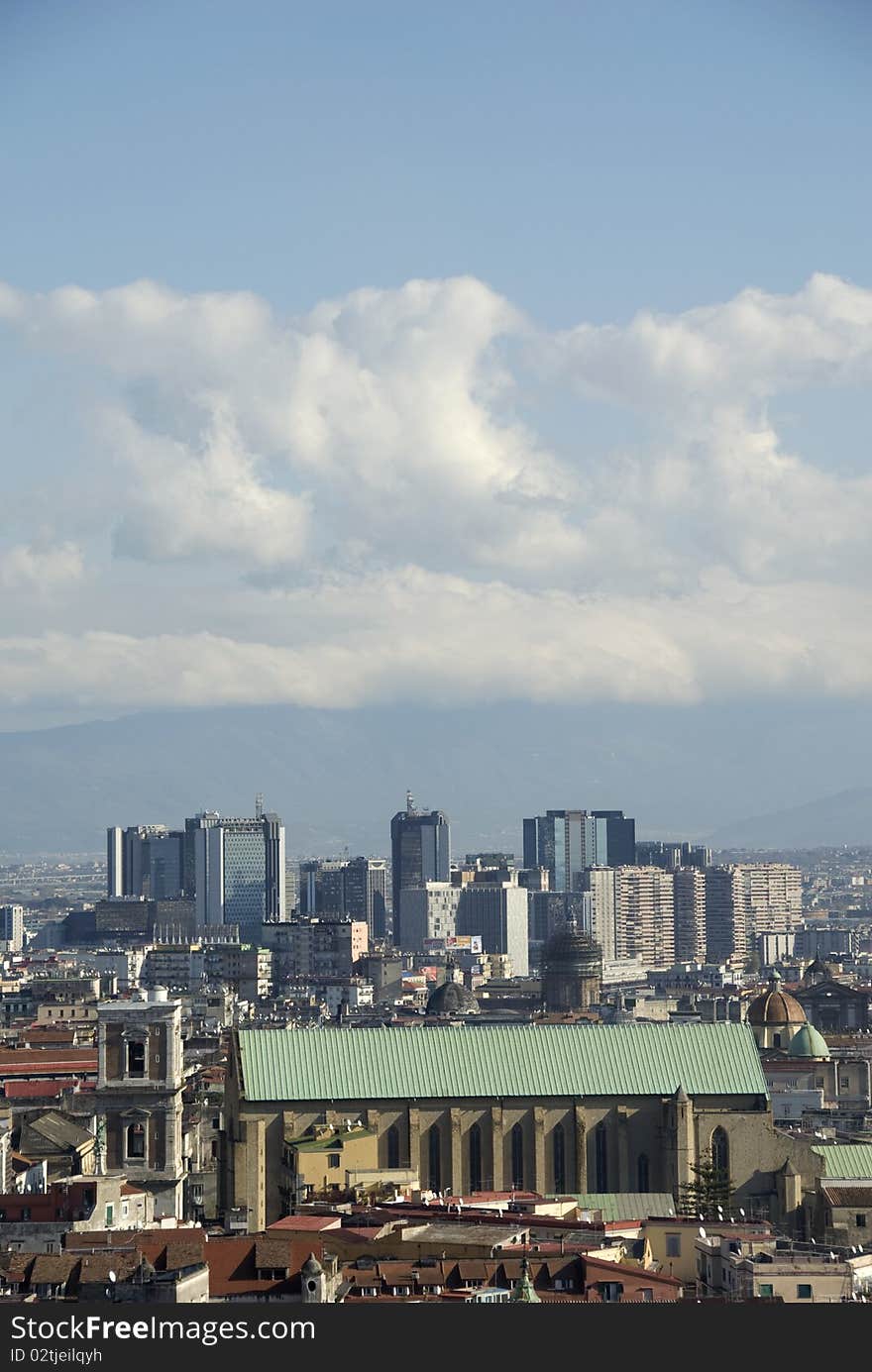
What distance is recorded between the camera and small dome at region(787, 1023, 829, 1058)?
9662 cm

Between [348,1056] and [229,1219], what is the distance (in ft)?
25.5

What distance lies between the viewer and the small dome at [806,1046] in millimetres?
96625

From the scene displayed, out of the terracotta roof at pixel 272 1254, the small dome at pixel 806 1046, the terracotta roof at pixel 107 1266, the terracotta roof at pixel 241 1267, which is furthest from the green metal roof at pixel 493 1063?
the small dome at pixel 806 1046

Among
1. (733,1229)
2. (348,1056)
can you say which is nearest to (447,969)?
(348,1056)

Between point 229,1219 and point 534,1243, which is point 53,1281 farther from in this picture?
point 229,1219

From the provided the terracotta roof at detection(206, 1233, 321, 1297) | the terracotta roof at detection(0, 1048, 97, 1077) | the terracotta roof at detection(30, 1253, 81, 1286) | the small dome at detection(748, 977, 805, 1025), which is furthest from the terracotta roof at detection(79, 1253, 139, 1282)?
the small dome at detection(748, 977, 805, 1025)

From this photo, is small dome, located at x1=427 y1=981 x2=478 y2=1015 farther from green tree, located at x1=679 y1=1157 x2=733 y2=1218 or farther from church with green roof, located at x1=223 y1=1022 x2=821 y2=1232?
green tree, located at x1=679 y1=1157 x2=733 y2=1218

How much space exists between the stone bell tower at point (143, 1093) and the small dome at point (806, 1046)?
38.2 m

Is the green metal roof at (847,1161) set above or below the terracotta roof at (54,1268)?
below

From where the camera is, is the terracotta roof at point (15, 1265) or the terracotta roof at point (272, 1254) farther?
the terracotta roof at point (272, 1254)

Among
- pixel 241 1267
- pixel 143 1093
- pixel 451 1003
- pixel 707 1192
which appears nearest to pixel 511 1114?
pixel 707 1192

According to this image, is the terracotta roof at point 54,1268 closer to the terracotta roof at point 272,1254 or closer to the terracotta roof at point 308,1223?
the terracotta roof at point 272,1254

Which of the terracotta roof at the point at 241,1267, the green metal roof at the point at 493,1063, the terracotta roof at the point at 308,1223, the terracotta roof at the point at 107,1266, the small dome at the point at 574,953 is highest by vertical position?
the green metal roof at the point at 493,1063

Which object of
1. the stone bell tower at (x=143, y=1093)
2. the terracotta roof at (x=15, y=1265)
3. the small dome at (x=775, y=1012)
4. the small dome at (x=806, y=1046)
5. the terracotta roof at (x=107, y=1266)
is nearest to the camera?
the terracotta roof at (x=107, y=1266)
